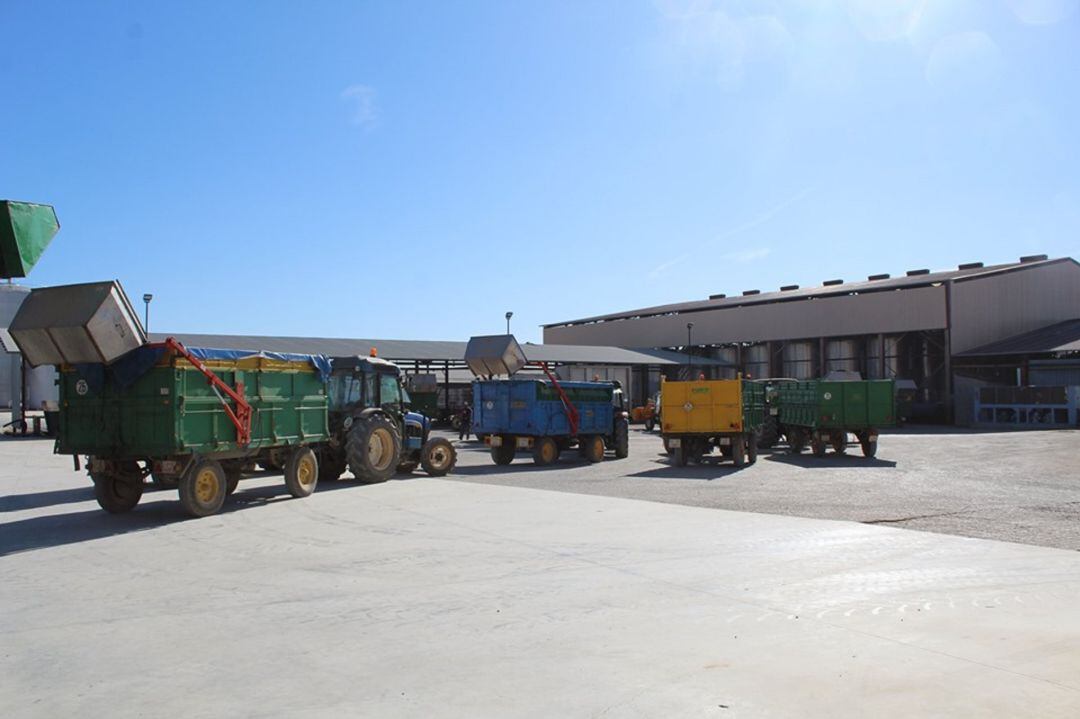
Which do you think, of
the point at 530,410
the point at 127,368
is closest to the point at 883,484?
Answer: the point at 530,410

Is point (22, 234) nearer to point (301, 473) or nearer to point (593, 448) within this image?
point (301, 473)

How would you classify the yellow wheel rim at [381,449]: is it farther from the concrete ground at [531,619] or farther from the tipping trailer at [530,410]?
the tipping trailer at [530,410]

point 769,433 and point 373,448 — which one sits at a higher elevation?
point 373,448

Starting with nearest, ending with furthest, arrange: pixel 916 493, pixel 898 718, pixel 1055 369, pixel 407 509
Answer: pixel 898 718
pixel 407 509
pixel 916 493
pixel 1055 369

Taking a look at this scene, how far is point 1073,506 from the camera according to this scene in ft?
44.6

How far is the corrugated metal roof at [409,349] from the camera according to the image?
41.1m

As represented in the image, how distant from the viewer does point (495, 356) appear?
77.8 feet

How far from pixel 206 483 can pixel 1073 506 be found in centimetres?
1295

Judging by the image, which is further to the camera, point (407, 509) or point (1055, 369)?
point (1055, 369)

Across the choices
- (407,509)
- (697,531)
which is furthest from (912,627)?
(407,509)

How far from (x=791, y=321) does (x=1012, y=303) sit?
40.9ft

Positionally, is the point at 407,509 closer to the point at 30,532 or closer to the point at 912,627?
the point at 30,532

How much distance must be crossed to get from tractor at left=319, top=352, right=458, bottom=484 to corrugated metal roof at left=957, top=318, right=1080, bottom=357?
1513 inches

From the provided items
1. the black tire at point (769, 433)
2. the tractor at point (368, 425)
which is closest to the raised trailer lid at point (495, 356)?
the tractor at point (368, 425)
